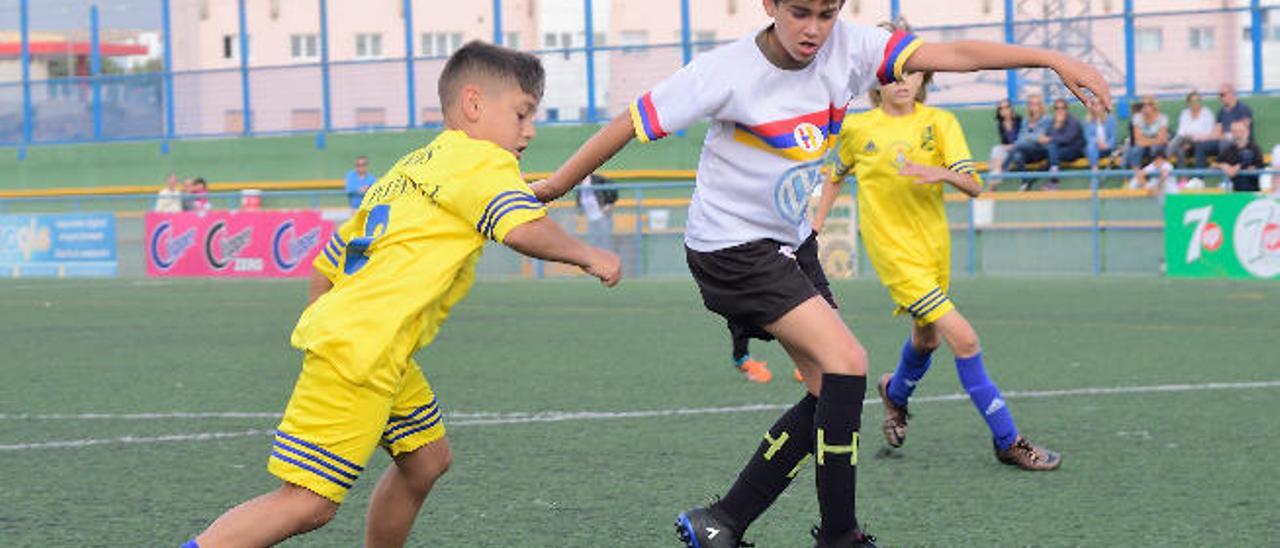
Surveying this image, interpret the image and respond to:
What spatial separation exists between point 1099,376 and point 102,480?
5877 millimetres

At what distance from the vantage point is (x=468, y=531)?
6.38m

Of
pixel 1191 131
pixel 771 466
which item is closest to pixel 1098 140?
pixel 1191 131

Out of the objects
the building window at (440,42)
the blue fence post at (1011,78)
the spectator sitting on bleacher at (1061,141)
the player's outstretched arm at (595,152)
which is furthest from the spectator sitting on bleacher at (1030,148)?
the player's outstretched arm at (595,152)

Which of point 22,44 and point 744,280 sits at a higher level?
point 22,44

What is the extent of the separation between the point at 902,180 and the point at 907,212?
0.14 metres

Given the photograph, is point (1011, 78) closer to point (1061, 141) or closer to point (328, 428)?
point (1061, 141)

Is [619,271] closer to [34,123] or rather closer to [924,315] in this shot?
[924,315]

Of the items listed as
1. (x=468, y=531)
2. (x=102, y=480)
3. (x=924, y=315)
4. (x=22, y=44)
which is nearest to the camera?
(x=468, y=531)

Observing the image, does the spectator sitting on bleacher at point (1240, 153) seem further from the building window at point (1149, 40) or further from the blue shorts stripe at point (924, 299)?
the blue shorts stripe at point (924, 299)

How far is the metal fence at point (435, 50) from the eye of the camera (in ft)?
91.1

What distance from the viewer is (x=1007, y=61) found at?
5492 mm

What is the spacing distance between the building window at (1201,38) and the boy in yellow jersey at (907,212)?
64.8 feet

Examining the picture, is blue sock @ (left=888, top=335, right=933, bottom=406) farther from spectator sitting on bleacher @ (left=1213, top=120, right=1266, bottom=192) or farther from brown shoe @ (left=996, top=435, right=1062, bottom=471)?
spectator sitting on bleacher @ (left=1213, top=120, right=1266, bottom=192)

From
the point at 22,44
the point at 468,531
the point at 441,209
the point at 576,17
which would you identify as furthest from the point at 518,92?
the point at 22,44
